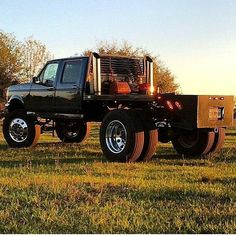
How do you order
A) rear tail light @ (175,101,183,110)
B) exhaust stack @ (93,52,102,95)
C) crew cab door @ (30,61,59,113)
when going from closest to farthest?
rear tail light @ (175,101,183,110) → exhaust stack @ (93,52,102,95) → crew cab door @ (30,61,59,113)

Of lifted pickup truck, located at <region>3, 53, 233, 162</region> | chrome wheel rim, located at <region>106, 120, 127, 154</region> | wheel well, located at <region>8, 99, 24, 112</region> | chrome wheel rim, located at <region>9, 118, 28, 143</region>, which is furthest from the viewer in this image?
wheel well, located at <region>8, 99, 24, 112</region>

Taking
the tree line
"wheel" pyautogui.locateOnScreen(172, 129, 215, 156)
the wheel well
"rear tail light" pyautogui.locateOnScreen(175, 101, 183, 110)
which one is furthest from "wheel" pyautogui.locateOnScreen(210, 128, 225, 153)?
the tree line

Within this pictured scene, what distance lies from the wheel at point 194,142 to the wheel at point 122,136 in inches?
65.9

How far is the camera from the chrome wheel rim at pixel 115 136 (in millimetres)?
11398

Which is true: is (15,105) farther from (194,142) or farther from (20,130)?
(194,142)

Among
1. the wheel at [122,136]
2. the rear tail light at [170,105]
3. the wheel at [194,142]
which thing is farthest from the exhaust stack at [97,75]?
the rear tail light at [170,105]

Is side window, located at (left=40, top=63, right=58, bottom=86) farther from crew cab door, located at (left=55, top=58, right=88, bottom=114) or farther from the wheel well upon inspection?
the wheel well

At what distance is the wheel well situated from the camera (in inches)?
618

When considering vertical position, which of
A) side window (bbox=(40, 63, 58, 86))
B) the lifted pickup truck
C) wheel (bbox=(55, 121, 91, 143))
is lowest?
wheel (bbox=(55, 121, 91, 143))

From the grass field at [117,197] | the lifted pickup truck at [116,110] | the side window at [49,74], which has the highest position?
the side window at [49,74]

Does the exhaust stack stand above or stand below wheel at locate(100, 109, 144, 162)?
above

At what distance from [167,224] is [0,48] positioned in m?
53.2

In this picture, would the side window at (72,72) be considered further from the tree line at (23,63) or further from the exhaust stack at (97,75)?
the tree line at (23,63)

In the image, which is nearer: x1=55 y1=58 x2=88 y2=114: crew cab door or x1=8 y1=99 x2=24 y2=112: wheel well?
x1=55 y1=58 x2=88 y2=114: crew cab door
